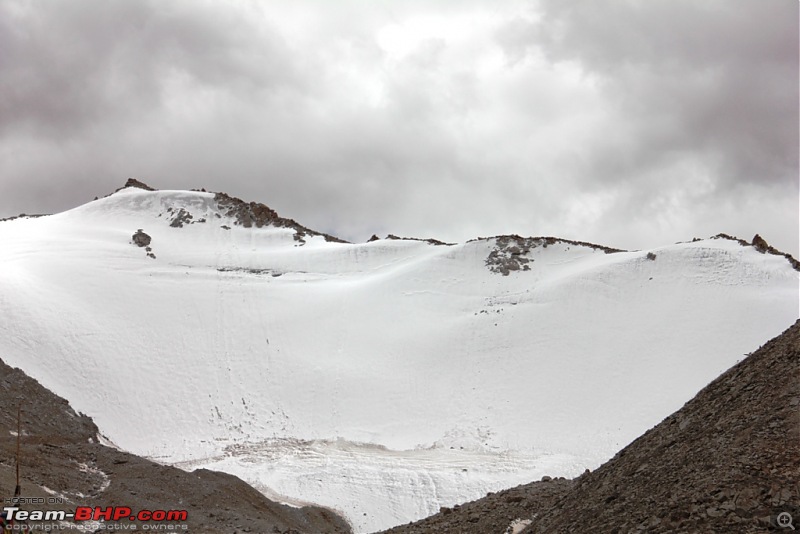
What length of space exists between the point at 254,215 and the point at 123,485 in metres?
38.5

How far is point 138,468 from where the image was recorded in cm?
1780

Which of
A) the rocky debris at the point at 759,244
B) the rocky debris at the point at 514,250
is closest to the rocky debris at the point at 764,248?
the rocky debris at the point at 759,244

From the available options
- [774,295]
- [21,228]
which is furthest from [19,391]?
[774,295]

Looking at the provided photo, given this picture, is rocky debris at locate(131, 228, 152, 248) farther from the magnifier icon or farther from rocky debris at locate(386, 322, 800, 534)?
the magnifier icon

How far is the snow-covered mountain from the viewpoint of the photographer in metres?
26.2

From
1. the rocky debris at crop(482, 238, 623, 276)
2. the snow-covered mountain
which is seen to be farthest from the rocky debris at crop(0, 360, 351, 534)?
the rocky debris at crop(482, 238, 623, 276)

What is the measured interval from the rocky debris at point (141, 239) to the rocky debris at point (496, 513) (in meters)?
37.2

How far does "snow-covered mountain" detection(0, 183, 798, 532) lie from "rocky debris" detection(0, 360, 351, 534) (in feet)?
11.8

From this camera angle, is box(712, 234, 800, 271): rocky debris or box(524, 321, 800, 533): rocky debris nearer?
box(524, 321, 800, 533): rocky debris

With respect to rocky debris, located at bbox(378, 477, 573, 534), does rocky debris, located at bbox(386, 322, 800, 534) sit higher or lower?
higher

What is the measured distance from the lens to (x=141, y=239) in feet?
146

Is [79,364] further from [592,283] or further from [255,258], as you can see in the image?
[592,283]

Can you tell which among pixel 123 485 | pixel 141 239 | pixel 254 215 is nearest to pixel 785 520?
pixel 123 485

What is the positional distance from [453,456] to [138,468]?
13.9 meters
